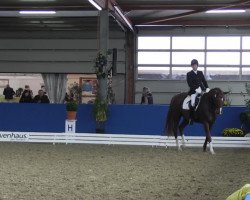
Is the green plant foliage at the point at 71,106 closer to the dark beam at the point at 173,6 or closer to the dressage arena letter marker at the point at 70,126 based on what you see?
the dressage arena letter marker at the point at 70,126

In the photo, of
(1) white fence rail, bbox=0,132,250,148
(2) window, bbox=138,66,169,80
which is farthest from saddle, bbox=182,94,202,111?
(2) window, bbox=138,66,169,80

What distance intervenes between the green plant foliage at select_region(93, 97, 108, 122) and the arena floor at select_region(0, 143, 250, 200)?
187cm

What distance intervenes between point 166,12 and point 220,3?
3055mm

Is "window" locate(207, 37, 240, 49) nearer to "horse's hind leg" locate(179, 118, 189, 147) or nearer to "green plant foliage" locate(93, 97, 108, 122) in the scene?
"green plant foliage" locate(93, 97, 108, 122)

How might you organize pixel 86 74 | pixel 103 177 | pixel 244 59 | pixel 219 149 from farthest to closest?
pixel 86 74 → pixel 244 59 → pixel 219 149 → pixel 103 177

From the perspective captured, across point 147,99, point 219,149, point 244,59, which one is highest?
point 244,59

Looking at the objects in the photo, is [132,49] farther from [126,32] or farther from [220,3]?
[220,3]

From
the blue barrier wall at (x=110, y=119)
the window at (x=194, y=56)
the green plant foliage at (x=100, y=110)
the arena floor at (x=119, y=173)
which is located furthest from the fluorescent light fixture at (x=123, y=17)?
the arena floor at (x=119, y=173)

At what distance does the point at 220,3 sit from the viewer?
44.0 ft

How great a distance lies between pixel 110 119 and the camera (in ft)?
40.3

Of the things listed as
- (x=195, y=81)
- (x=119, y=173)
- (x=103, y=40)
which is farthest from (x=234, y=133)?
(x=119, y=173)

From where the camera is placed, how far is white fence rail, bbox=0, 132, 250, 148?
10.5m

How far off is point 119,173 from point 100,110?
5.63 metres

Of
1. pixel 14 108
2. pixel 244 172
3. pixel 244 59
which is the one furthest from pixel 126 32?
pixel 244 172
